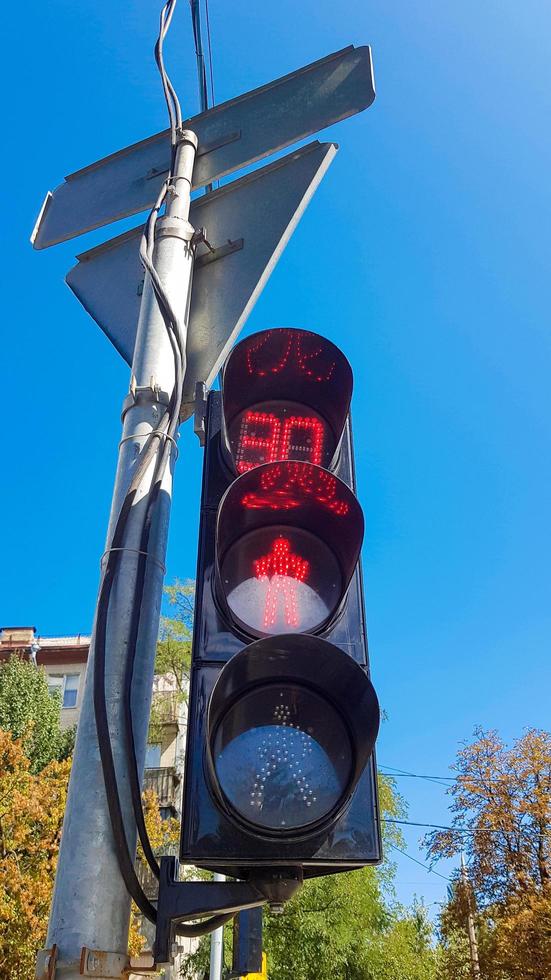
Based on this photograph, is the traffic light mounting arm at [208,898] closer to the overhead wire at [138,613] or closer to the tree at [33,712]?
the overhead wire at [138,613]

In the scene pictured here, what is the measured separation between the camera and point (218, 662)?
2066 mm

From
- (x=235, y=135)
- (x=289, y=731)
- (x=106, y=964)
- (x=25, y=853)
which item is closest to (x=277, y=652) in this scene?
(x=289, y=731)

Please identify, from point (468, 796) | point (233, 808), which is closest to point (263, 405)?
point (233, 808)

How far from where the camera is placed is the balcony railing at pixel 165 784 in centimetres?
2855

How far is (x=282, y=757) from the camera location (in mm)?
1851

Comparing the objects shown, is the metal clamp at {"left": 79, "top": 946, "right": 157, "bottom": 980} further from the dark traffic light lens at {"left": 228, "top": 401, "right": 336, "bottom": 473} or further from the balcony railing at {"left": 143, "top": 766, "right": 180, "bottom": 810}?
the balcony railing at {"left": 143, "top": 766, "right": 180, "bottom": 810}

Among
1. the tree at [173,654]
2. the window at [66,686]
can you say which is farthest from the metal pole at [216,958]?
the window at [66,686]

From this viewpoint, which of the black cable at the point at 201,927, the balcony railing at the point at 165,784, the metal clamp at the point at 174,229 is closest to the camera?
the black cable at the point at 201,927

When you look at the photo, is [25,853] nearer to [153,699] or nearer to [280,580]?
[153,699]

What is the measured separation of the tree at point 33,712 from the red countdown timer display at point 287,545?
25.1m

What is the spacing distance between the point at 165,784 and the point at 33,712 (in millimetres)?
5976

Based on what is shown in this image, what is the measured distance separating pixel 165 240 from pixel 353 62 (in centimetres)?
131

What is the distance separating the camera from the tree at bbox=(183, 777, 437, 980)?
17812 mm

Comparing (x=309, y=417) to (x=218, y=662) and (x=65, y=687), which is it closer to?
(x=218, y=662)
